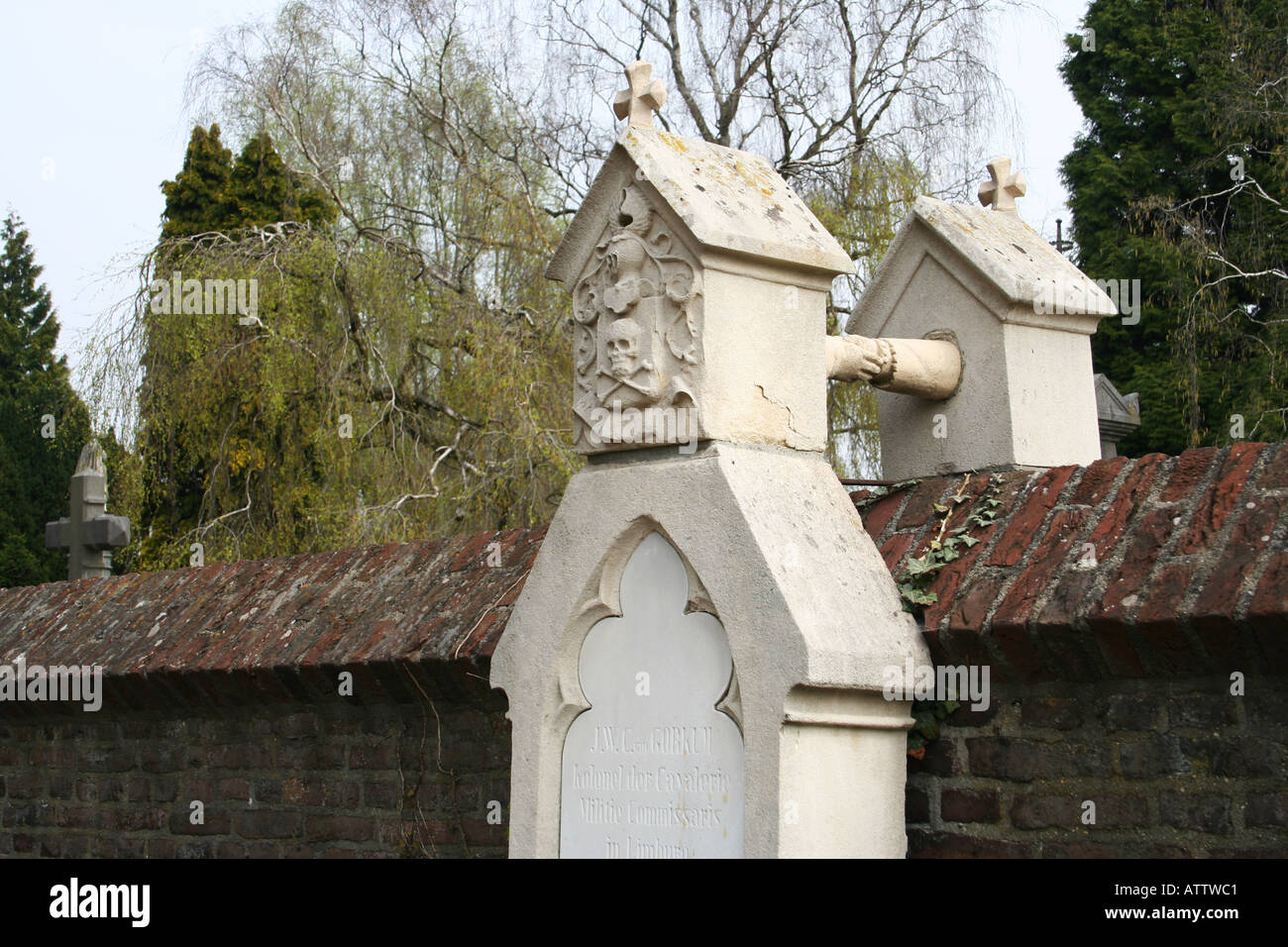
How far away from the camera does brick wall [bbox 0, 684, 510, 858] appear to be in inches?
200

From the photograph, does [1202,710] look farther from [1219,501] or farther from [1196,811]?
[1219,501]

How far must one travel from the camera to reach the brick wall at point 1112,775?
3.49 m

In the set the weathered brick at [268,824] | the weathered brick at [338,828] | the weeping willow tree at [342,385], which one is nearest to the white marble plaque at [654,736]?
the weathered brick at [338,828]

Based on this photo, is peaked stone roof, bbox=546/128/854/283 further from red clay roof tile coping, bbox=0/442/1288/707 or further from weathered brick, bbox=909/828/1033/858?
weathered brick, bbox=909/828/1033/858

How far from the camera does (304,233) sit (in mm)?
13367

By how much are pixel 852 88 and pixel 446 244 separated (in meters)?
4.65

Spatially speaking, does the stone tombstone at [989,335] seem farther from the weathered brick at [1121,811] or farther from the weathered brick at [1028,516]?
the weathered brick at [1121,811]

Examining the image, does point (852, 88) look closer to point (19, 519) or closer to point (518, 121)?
point (518, 121)

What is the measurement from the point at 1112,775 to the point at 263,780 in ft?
10.6

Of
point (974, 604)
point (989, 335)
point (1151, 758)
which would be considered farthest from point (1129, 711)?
point (989, 335)

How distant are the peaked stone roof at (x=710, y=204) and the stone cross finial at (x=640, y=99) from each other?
0.21ft

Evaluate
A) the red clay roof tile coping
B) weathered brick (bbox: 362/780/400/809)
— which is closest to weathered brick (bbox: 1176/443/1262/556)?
the red clay roof tile coping

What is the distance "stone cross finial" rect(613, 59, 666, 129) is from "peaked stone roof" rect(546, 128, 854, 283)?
6 centimetres
